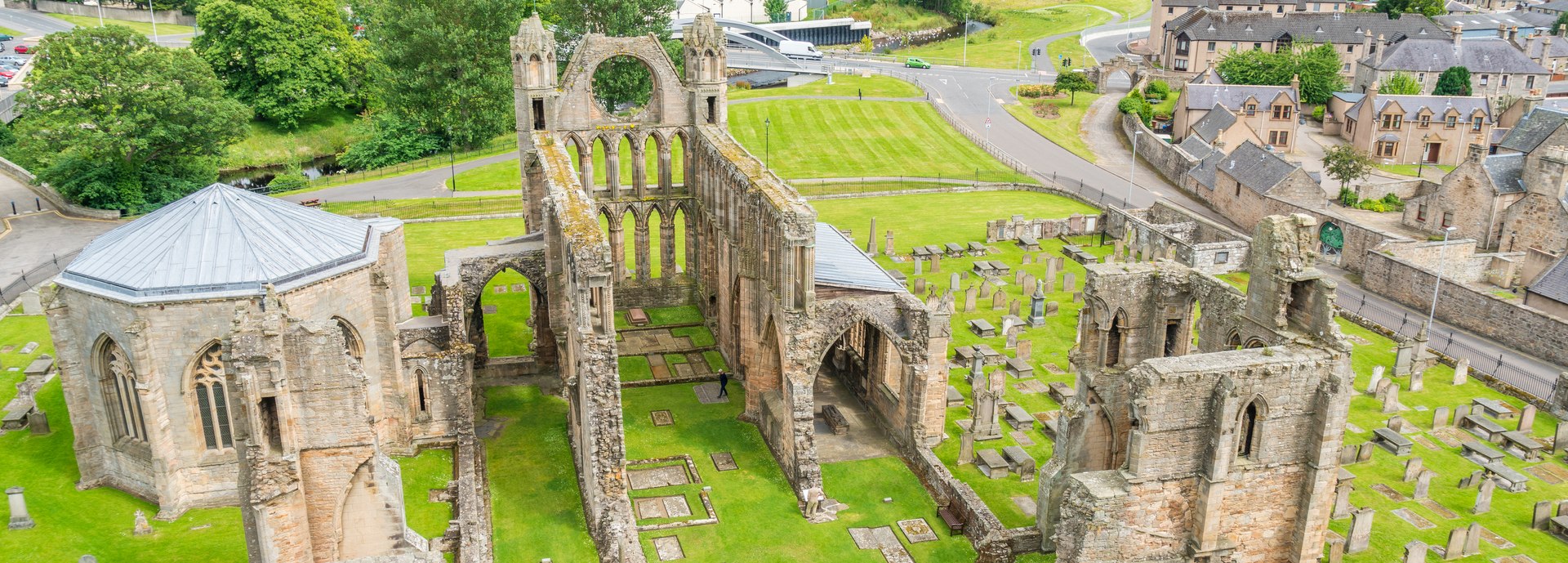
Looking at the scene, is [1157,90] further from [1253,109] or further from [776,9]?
[776,9]

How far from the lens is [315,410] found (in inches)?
934

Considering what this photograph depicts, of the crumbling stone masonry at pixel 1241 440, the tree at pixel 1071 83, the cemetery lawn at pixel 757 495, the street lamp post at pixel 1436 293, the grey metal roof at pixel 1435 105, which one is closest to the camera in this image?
the crumbling stone masonry at pixel 1241 440

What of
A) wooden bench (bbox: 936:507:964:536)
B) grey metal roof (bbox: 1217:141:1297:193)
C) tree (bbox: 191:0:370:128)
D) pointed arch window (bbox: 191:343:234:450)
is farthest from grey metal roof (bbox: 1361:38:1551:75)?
pointed arch window (bbox: 191:343:234:450)

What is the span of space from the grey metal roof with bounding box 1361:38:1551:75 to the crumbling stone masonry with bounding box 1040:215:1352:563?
75773mm

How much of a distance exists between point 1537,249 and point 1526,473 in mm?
26423

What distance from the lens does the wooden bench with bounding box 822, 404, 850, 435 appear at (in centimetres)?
3600

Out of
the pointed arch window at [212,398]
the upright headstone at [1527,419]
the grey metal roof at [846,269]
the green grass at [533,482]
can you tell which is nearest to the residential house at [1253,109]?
the upright headstone at [1527,419]

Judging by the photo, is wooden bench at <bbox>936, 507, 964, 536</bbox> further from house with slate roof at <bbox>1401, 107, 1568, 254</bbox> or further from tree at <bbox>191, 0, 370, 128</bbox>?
tree at <bbox>191, 0, 370, 128</bbox>

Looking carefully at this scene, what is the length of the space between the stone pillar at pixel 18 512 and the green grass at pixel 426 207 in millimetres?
34786

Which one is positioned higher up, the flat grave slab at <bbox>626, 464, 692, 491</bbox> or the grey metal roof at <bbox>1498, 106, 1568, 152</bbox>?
the grey metal roof at <bbox>1498, 106, 1568, 152</bbox>

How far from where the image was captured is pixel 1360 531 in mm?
29266

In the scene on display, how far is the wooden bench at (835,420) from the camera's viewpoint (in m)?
36.0

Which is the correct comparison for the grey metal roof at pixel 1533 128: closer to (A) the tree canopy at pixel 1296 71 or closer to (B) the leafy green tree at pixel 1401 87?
(B) the leafy green tree at pixel 1401 87

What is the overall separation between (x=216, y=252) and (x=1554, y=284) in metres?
49.3
